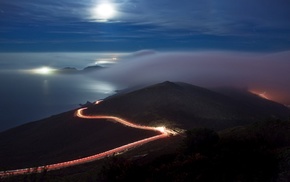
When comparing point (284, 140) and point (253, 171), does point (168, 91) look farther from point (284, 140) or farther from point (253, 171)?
point (253, 171)

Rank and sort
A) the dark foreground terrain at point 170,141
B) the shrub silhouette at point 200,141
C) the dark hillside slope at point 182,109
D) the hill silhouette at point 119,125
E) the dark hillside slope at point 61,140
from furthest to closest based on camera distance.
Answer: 1. the dark hillside slope at point 182,109
2. the hill silhouette at point 119,125
3. the dark hillside slope at point 61,140
4. the shrub silhouette at point 200,141
5. the dark foreground terrain at point 170,141

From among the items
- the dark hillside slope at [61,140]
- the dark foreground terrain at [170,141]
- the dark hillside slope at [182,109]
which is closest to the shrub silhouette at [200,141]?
the dark foreground terrain at [170,141]

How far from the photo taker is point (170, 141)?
137 feet

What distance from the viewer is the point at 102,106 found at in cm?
8181

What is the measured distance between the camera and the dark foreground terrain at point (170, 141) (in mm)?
18156

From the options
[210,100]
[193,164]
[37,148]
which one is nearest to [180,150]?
[193,164]

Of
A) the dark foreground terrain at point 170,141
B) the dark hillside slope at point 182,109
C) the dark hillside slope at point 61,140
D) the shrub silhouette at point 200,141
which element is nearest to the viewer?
the dark foreground terrain at point 170,141

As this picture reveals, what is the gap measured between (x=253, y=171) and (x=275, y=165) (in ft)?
4.06

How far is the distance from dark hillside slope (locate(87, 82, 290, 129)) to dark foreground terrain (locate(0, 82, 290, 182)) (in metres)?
0.17

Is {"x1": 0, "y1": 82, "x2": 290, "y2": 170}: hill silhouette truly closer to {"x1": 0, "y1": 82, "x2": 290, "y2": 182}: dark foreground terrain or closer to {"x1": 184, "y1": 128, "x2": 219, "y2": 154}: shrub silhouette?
{"x1": 0, "y1": 82, "x2": 290, "y2": 182}: dark foreground terrain

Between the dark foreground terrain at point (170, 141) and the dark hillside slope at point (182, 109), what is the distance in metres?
0.17

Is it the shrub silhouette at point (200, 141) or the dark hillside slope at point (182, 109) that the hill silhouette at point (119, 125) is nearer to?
the dark hillside slope at point (182, 109)

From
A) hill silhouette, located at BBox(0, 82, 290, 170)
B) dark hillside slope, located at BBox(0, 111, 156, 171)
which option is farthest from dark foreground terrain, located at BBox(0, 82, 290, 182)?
dark hillside slope, located at BBox(0, 111, 156, 171)

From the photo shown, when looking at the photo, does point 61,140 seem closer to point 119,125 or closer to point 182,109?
point 119,125
